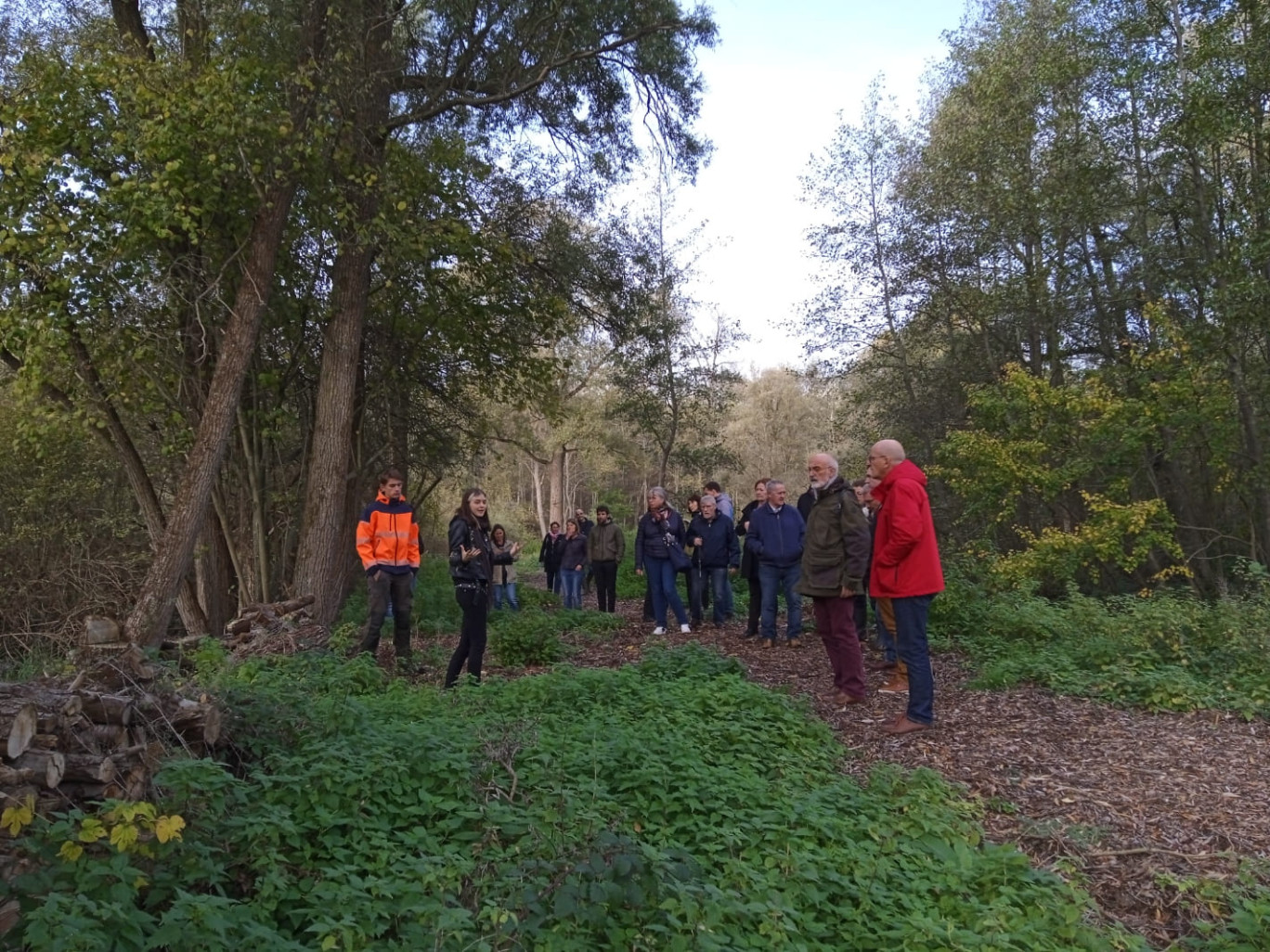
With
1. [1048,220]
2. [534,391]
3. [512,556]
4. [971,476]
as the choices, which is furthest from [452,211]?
[1048,220]

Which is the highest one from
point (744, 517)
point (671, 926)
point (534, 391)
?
point (534, 391)

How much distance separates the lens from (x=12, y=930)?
266 centimetres

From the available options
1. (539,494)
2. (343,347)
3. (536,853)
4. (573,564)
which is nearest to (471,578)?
(536,853)

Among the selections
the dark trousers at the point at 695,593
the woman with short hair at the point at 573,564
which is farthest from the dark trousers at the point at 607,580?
the dark trousers at the point at 695,593

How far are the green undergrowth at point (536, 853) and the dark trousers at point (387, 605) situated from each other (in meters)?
2.30

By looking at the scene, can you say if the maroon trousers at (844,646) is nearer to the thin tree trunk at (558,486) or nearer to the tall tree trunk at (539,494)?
the thin tree trunk at (558,486)

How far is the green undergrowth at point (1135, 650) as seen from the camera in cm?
674

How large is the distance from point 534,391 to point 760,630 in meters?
6.41

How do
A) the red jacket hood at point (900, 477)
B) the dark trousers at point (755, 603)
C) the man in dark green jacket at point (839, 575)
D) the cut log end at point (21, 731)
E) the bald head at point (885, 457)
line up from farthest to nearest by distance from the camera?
the dark trousers at point (755, 603) < the man in dark green jacket at point (839, 575) < the bald head at point (885, 457) < the red jacket hood at point (900, 477) < the cut log end at point (21, 731)

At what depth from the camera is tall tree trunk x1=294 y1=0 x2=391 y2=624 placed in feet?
33.0

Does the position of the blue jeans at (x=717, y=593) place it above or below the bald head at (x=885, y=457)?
below

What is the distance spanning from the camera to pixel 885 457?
20.7 ft

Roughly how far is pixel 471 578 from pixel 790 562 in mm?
3696

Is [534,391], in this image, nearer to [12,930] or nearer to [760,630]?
[760,630]
